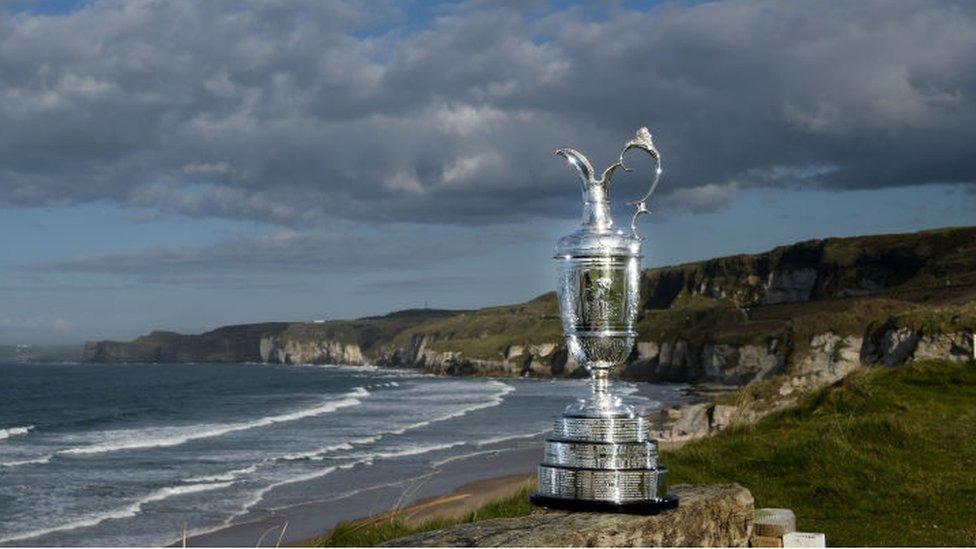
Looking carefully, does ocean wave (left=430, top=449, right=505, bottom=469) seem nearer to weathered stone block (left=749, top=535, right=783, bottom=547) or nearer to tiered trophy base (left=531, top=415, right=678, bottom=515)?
weathered stone block (left=749, top=535, right=783, bottom=547)

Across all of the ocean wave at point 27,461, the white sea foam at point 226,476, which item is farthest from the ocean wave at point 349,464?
the ocean wave at point 27,461

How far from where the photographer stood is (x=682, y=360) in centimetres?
9294

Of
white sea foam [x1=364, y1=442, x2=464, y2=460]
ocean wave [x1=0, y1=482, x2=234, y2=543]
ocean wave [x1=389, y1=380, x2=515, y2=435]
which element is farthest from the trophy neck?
ocean wave [x1=389, y1=380, x2=515, y2=435]

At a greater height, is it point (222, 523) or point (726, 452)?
point (726, 452)

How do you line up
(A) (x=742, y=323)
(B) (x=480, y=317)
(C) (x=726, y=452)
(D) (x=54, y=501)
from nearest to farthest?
1. (C) (x=726, y=452)
2. (D) (x=54, y=501)
3. (A) (x=742, y=323)
4. (B) (x=480, y=317)

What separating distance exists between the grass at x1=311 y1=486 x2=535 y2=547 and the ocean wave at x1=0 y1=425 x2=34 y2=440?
41.5 metres

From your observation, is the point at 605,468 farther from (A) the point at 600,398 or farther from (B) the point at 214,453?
(B) the point at 214,453

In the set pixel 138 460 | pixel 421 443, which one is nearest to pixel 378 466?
pixel 421 443

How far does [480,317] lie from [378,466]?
13674cm

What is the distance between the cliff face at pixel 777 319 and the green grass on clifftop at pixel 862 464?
11343 mm

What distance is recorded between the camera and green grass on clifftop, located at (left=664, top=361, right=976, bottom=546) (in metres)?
9.73

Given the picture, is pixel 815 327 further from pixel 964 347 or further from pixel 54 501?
pixel 54 501

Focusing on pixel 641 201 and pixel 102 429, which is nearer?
pixel 641 201

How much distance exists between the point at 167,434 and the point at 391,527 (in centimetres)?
3690
